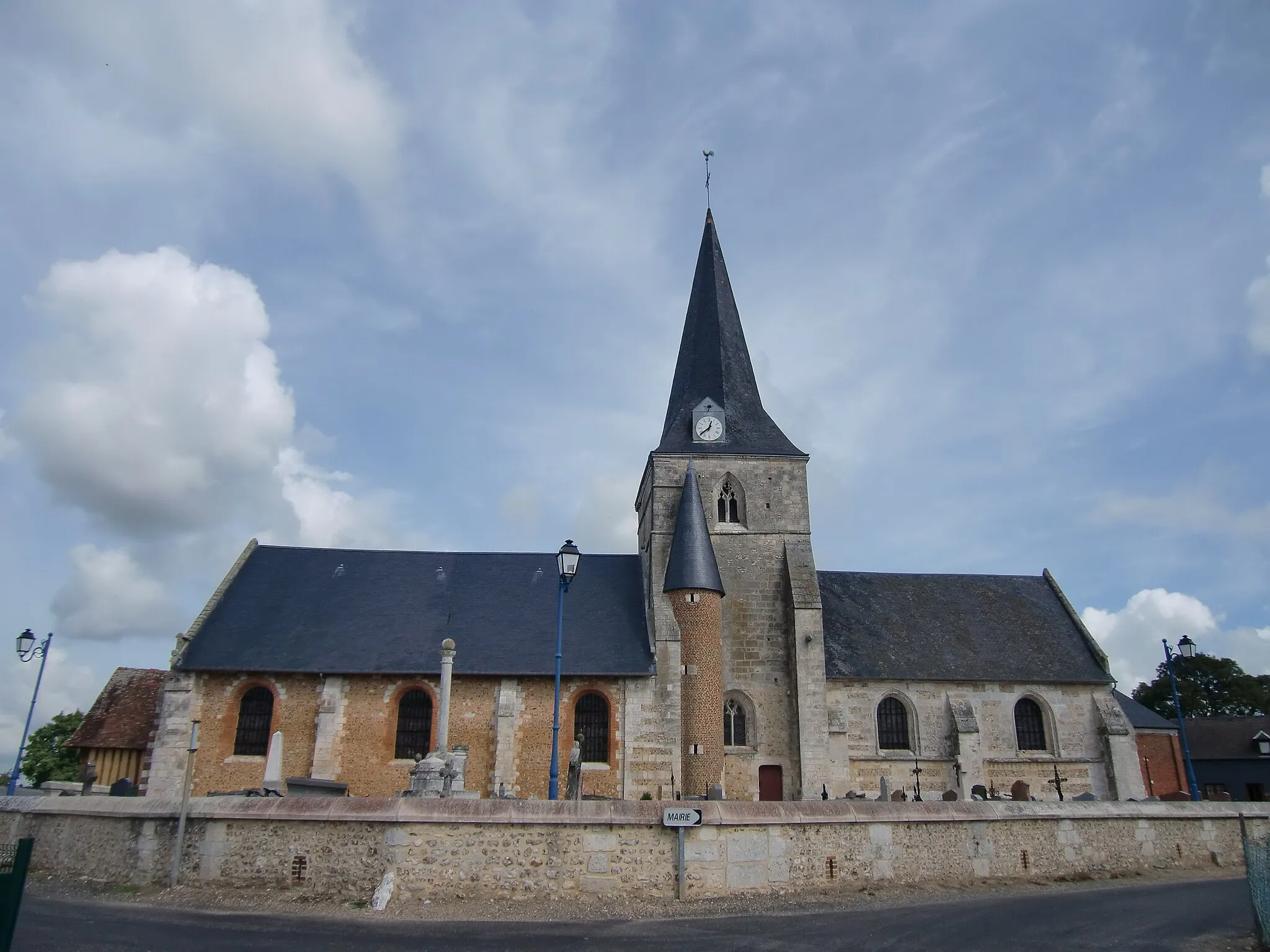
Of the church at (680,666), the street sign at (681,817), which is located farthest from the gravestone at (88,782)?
the street sign at (681,817)

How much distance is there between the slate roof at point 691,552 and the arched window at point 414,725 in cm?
796

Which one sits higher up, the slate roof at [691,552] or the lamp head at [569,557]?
the slate roof at [691,552]

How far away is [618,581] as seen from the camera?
28.7 m

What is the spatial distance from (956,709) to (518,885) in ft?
63.7

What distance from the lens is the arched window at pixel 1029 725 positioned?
27.8 meters

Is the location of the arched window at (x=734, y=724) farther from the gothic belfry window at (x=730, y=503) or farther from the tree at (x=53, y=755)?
the tree at (x=53, y=755)

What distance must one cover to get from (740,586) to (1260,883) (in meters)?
17.6

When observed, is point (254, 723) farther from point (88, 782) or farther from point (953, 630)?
point (953, 630)

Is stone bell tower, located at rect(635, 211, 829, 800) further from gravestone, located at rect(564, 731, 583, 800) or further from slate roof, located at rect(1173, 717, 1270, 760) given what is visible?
slate roof, located at rect(1173, 717, 1270, 760)

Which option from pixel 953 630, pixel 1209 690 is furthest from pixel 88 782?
pixel 1209 690

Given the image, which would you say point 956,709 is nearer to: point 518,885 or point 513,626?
point 513,626

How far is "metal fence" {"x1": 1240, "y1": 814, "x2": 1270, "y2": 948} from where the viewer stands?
9734 mm

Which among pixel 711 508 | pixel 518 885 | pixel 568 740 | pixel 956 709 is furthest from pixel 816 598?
pixel 518 885

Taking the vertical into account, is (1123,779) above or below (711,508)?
below
